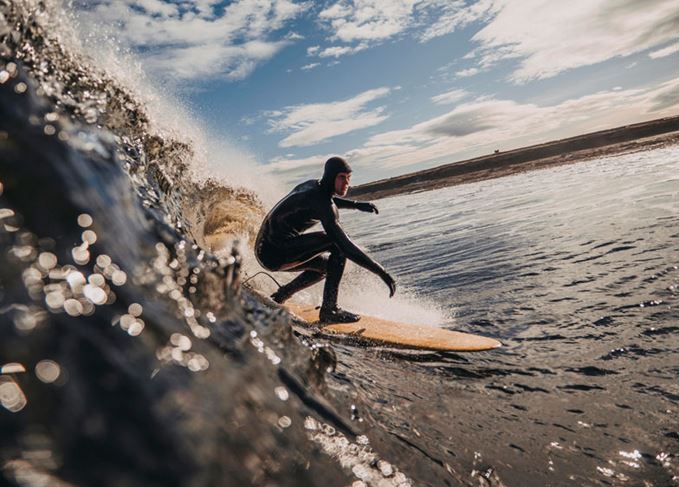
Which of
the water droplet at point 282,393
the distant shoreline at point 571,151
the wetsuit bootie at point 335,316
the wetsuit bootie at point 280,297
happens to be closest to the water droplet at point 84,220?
the water droplet at point 282,393

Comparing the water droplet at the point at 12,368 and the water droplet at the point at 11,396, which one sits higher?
the water droplet at the point at 12,368

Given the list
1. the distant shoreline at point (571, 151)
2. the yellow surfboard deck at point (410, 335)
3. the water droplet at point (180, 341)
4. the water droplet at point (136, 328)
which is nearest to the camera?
the water droplet at point (136, 328)

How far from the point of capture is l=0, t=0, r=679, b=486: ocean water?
103cm

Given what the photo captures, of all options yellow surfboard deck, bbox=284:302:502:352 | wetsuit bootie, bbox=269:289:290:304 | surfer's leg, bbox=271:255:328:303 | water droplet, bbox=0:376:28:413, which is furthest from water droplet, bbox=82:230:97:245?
wetsuit bootie, bbox=269:289:290:304

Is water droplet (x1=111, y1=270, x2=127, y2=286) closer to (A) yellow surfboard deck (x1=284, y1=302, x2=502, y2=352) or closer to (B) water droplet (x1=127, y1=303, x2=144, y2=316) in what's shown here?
(B) water droplet (x1=127, y1=303, x2=144, y2=316)

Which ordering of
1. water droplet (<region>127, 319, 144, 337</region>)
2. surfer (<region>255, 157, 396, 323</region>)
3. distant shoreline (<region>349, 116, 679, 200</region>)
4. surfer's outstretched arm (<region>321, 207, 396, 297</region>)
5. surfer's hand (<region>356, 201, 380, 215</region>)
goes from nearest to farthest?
1. water droplet (<region>127, 319, 144, 337</region>)
2. surfer's outstretched arm (<region>321, 207, 396, 297</region>)
3. surfer (<region>255, 157, 396, 323</region>)
4. surfer's hand (<region>356, 201, 380, 215</region>)
5. distant shoreline (<region>349, 116, 679, 200</region>)

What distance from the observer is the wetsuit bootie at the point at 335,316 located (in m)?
5.68

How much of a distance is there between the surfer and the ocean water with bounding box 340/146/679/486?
164 cm

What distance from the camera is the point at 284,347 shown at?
2025 millimetres

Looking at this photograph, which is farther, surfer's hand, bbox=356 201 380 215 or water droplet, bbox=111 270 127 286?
surfer's hand, bbox=356 201 380 215

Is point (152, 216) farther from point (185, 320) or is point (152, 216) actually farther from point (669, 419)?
point (669, 419)

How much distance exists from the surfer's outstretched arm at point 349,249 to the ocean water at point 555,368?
3.77 feet

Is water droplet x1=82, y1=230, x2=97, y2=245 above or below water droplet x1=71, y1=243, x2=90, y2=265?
above

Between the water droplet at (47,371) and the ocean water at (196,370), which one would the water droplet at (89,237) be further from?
the water droplet at (47,371)
